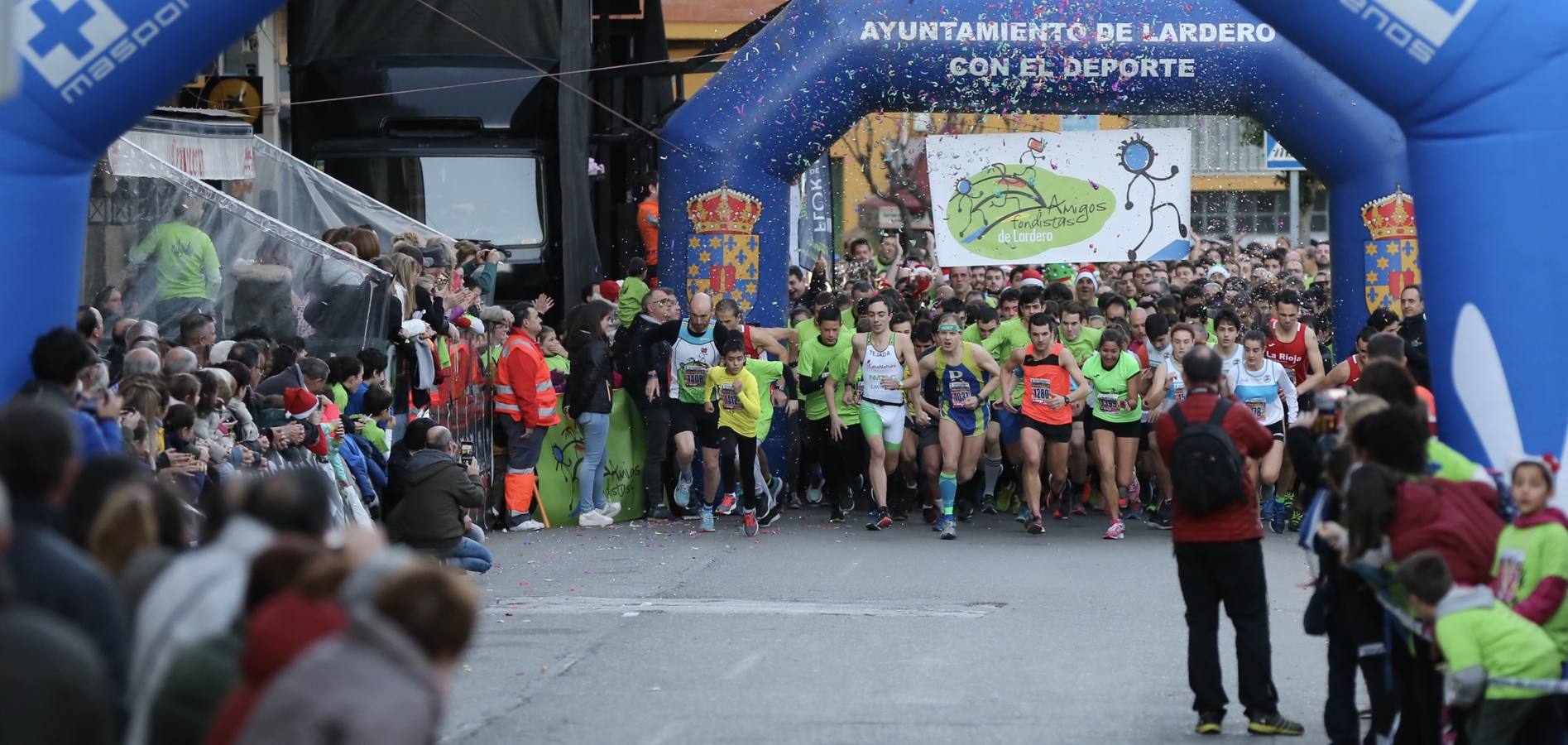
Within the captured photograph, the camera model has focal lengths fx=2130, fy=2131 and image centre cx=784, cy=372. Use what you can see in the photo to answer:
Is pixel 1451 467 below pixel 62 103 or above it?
below

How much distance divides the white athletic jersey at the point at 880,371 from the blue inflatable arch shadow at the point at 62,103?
742cm

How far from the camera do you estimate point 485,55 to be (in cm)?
1798

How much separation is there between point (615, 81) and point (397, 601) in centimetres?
1556

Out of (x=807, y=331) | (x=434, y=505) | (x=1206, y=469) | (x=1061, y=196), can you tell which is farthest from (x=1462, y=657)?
(x=1061, y=196)

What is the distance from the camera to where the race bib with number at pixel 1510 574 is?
6371mm

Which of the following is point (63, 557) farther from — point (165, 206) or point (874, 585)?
point (165, 206)

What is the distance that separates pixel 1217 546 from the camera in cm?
810

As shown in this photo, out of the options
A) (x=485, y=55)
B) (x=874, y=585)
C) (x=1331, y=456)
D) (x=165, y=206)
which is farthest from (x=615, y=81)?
(x=1331, y=456)

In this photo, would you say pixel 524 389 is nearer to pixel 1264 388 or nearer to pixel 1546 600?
pixel 1264 388

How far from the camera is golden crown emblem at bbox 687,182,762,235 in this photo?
1573 cm

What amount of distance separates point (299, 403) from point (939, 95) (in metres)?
6.64

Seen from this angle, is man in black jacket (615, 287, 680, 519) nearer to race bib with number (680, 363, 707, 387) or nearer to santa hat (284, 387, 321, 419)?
race bib with number (680, 363, 707, 387)

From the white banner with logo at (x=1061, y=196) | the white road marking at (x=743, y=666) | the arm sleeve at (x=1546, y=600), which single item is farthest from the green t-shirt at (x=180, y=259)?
the arm sleeve at (x=1546, y=600)

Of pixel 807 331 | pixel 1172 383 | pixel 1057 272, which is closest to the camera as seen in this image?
pixel 1172 383
